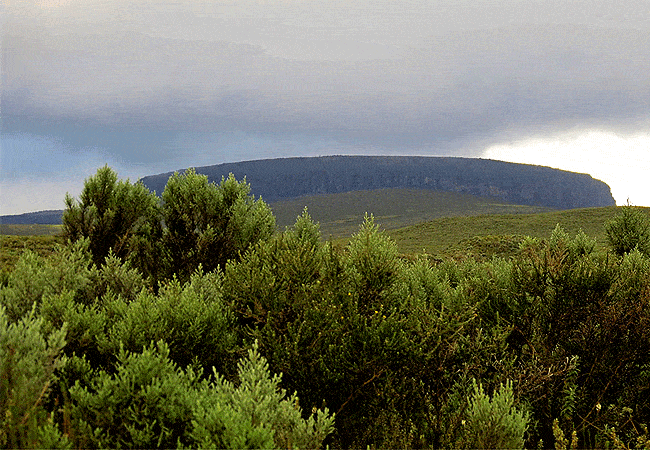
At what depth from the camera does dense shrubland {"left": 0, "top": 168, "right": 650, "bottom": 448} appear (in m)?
4.11

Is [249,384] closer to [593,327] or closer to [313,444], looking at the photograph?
[313,444]

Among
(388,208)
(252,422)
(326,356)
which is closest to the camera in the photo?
(252,422)

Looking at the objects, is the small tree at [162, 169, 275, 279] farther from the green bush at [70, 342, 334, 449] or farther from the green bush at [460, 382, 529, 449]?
the green bush at [460, 382, 529, 449]

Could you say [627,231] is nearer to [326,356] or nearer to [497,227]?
[326,356]

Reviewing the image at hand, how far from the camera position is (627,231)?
64.6ft

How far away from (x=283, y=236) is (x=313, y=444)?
16.7ft

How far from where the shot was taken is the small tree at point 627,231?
A: 749 inches

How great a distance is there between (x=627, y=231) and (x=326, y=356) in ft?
65.1

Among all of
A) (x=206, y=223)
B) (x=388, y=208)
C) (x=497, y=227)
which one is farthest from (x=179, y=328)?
(x=388, y=208)

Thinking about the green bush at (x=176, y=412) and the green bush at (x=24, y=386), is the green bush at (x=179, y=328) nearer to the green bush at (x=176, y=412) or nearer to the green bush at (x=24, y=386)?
the green bush at (x=176, y=412)

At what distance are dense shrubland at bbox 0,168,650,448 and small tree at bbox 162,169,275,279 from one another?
3886mm

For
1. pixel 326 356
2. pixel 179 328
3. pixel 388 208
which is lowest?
pixel 326 356

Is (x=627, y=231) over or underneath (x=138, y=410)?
over

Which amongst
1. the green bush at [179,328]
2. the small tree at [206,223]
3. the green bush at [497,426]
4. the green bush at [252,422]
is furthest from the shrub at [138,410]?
the small tree at [206,223]
